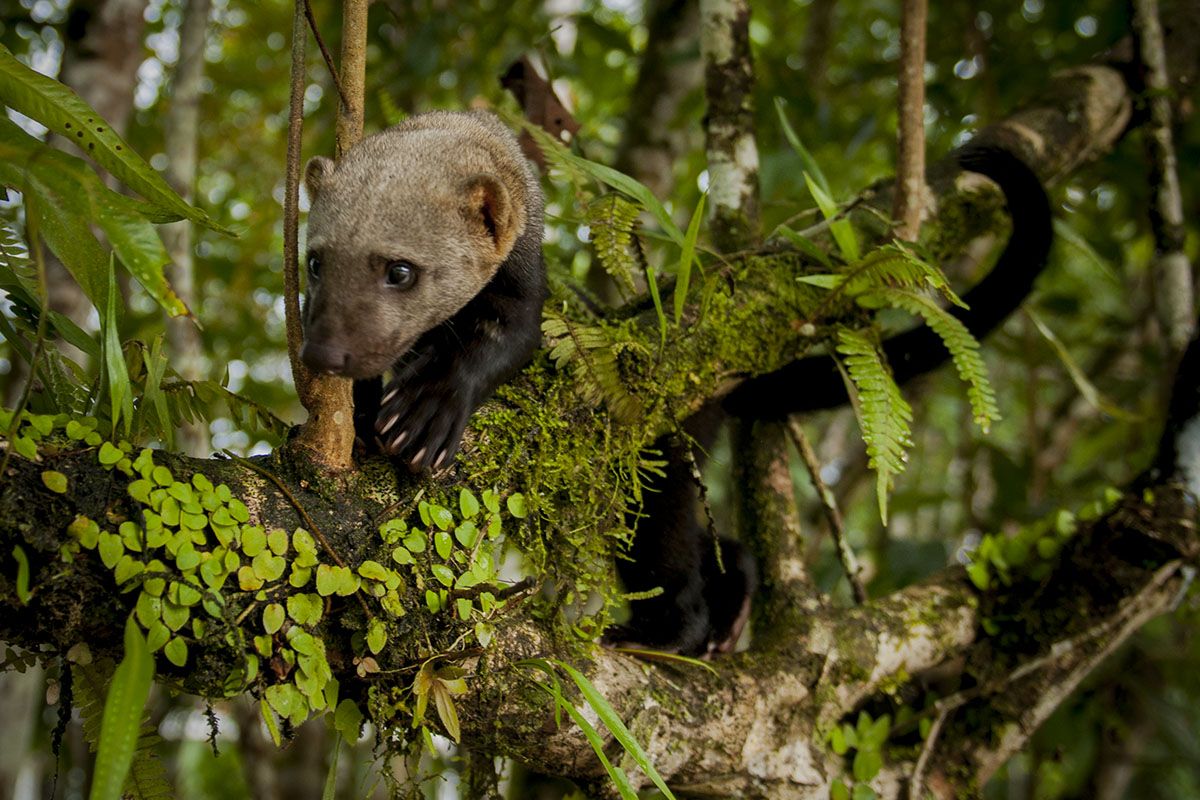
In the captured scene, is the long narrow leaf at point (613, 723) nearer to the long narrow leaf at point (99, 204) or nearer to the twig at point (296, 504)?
the twig at point (296, 504)

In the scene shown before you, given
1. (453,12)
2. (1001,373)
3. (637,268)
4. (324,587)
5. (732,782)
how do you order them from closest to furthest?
1. (324,587)
2. (732,782)
3. (637,268)
4. (453,12)
5. (1001,373)

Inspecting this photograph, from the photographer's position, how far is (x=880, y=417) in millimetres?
2229

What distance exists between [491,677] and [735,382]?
4.09ft

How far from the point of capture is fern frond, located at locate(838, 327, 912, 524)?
215cm

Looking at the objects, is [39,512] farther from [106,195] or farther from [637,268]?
[637,268]

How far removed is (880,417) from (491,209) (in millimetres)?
1224

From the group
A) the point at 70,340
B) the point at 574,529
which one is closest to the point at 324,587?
the point at 574,529

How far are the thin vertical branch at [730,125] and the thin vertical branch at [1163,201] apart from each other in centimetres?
186

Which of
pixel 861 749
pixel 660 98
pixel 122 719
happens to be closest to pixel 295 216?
pixel 122 719

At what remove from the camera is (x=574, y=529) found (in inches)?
84.5

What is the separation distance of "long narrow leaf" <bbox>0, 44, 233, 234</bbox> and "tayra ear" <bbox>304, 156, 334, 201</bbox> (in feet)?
2.53

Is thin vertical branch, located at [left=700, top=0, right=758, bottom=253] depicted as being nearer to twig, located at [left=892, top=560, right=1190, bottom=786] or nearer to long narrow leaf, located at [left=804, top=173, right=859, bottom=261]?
long narrow leaf, located at [left=804, top=173, right=859, bottom=261]

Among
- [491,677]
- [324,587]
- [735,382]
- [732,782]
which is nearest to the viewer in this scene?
[324,587]

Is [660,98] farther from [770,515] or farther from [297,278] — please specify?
[297,278]
